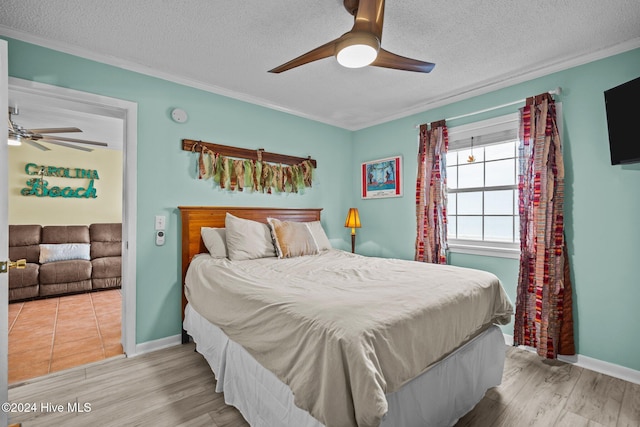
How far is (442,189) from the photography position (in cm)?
321

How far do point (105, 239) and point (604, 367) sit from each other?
642 centimetres

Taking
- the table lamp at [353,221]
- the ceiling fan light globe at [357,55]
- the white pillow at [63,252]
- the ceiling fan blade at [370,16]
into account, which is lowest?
the white pillow at [63,252]

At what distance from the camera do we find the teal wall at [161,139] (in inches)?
90.0

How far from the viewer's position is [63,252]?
4.39 m

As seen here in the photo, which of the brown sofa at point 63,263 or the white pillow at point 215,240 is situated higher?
the white pillow at point 215,240

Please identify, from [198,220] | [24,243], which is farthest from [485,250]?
[24,243]

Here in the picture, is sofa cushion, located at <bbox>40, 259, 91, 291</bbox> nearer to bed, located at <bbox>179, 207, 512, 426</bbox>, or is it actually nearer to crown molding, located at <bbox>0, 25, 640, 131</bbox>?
bed, located at <bbox>179, 207, 512, 426</bbox>

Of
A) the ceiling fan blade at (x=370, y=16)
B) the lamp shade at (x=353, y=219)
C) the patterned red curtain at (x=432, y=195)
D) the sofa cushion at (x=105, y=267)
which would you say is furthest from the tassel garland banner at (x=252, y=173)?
the sofa cushion at (x=105, y=267)

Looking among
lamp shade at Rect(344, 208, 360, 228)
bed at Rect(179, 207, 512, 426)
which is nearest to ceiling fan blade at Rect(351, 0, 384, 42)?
bed at Rect(179, 207, 512, 426)

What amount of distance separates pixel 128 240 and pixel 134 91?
1.32 m

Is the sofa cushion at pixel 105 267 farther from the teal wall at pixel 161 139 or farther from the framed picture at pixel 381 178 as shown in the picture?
the framed picture at pixel 381 178

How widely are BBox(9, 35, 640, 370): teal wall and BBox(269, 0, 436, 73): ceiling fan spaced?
1.55 meters

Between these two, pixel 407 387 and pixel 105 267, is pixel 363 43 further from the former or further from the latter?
pixel 105 267

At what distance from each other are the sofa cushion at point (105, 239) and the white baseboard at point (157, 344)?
2975 mm
